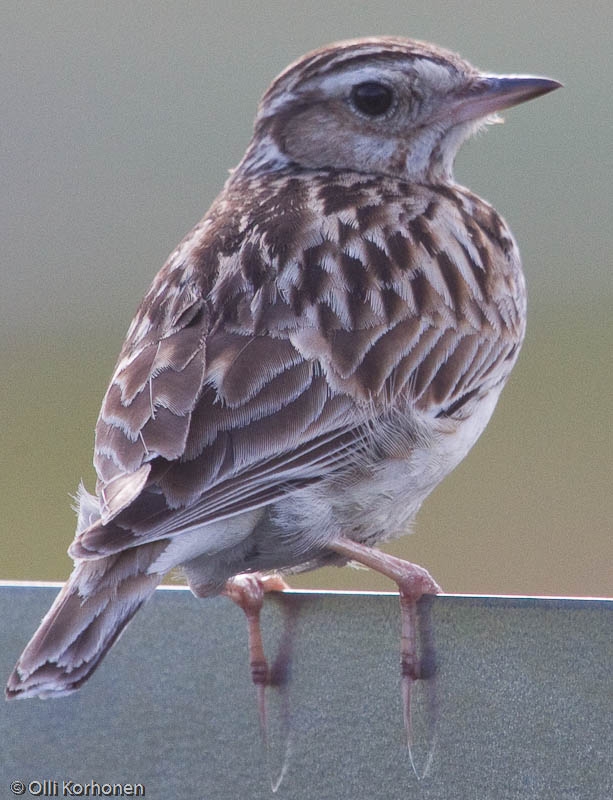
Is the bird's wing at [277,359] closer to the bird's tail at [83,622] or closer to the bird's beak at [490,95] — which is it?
the bird's tail at [83,622]

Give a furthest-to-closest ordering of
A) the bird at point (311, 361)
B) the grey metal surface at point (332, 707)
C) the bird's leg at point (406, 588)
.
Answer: the bird at point (311, 361)
the bird's leg at point (406, 588)
the grey metal surface at point (332, 707)

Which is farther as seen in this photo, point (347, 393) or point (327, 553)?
point (327, 553)

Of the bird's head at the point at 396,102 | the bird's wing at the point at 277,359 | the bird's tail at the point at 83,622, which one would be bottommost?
the bird's tail at the point at 83,622

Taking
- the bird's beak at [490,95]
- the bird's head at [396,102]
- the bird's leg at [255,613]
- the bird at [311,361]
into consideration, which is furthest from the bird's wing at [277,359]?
the bird's beak at [490,95]

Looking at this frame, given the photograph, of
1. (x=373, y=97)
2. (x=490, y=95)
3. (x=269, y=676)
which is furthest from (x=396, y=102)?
(x=269, y=676)

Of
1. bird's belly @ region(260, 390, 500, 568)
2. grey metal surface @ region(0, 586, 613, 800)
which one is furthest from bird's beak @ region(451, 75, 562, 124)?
grey metal surface @ region(0, 586, 613, 800)

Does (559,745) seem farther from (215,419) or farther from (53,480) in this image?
(53,480)

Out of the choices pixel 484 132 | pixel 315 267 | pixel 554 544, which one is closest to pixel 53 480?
pixel 554 544

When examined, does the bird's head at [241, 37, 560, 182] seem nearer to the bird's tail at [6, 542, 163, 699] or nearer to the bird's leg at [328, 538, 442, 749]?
the bird's leg at [328, 538, 442, 749]
